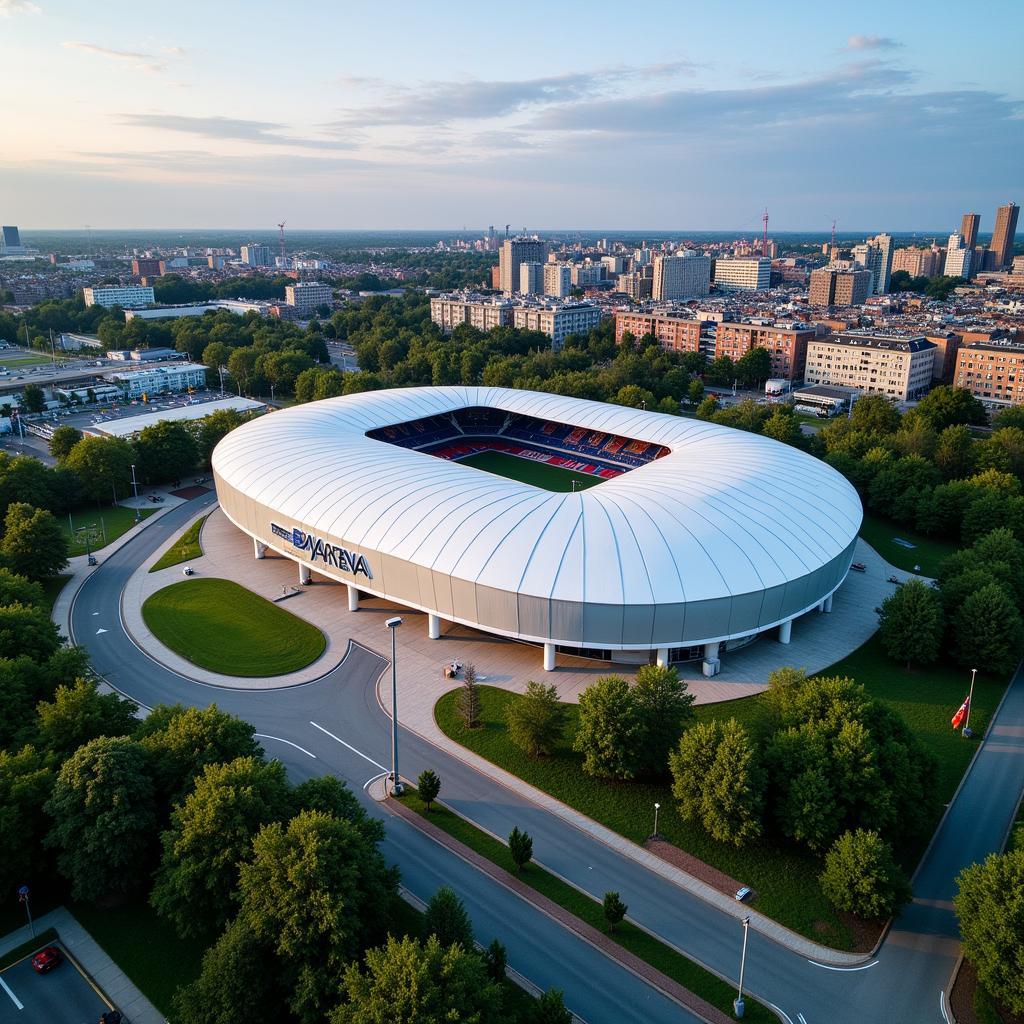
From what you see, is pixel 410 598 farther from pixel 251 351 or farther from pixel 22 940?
pixel 251 351

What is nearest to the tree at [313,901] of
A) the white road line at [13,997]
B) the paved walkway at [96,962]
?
the paved walkway at [96,962]

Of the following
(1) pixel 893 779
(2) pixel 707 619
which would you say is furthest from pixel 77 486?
(1) pixel 893 779

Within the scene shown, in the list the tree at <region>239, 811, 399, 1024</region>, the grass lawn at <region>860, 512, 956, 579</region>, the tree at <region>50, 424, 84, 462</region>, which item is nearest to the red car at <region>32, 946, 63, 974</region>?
the tree at <region>239, 811, 399, 1024</region>

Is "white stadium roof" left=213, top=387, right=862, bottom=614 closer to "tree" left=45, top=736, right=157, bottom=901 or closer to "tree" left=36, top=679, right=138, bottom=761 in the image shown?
"tree" left=36, top=679, right=138, bottom=761

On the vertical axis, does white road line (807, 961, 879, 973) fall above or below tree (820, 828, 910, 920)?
below

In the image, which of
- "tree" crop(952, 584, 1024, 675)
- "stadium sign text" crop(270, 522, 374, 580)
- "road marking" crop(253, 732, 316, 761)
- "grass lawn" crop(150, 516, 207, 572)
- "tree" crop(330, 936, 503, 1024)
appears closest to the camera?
"tree" crop(330, 936, 503, 1024)
